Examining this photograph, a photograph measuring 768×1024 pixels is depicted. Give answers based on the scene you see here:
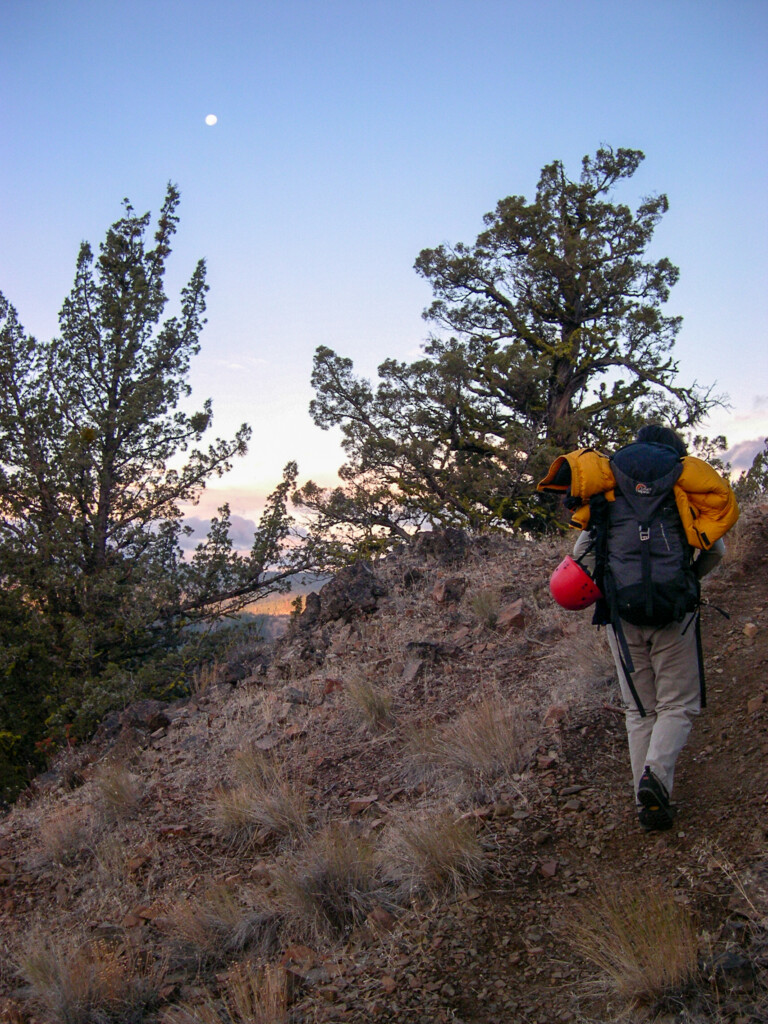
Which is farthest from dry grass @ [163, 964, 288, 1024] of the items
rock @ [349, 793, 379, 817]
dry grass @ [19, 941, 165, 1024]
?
rock @ [349, 793, 379, 817]

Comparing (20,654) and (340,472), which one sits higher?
(340,472)

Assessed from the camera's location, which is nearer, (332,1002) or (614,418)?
(332,1002)

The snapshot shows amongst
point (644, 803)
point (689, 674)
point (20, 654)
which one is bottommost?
point (644, 803)

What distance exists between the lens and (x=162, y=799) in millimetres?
5867

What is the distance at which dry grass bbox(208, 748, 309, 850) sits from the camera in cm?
468

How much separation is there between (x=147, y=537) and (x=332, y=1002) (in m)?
9.87

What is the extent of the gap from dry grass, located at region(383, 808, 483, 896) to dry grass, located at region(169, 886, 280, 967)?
63 centimetres

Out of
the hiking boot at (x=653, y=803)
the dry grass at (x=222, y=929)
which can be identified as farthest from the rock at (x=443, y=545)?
the dry grass at (x=222, y=929)

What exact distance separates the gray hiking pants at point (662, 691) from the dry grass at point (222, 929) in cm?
190

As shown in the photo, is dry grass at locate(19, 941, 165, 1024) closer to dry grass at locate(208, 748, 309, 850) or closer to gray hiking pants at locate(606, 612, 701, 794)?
dry grass at locate(208, 748, 309, 850)

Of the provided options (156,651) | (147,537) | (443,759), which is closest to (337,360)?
(147,537)

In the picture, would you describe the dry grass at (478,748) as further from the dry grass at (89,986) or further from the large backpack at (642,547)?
the dry grass at (89,986)

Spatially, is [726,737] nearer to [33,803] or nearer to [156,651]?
[33,803]

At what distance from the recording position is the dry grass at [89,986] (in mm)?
3291
